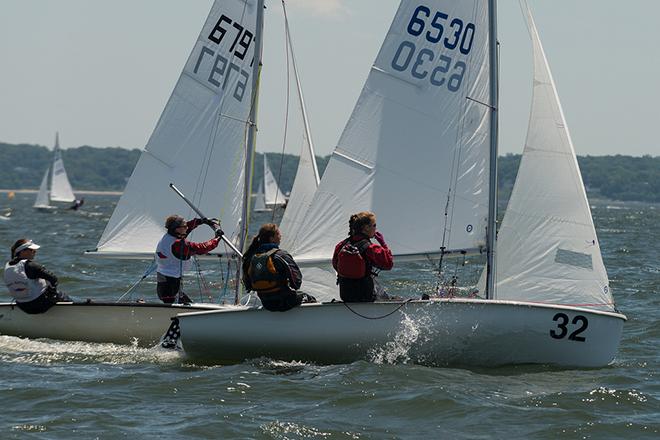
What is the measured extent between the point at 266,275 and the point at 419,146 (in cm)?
210

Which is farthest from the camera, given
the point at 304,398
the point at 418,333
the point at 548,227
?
the point at 548,227

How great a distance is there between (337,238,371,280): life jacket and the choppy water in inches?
29.1

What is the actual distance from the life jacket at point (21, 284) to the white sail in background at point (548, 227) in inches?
167

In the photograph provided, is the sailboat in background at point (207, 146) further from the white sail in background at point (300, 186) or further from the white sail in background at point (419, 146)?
the white sail in background at point (419, 146)

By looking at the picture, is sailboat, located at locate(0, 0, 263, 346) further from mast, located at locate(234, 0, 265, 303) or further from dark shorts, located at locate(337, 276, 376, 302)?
dark shorts, located at locate(337, 276, 376, 302)

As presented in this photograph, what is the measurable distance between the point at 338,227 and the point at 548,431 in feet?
12.0

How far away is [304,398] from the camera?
27.2 feet

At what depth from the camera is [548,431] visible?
749 cm

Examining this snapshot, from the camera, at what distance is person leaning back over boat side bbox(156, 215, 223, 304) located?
10.8m

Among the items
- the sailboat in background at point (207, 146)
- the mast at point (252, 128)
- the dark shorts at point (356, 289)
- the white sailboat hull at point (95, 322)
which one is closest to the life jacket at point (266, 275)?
the dark shorts at point (356, 289)

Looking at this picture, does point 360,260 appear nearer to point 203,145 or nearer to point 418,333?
point 418,333

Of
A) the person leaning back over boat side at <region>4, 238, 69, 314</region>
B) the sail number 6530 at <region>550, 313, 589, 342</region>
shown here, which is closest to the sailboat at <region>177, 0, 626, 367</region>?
the sail number 6530 at <region>550, 313, 589, 342</region>

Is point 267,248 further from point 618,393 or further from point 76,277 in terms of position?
point 76,277

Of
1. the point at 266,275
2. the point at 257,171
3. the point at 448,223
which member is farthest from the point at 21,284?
the point at 257,171
